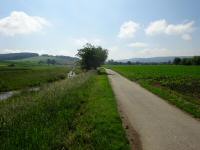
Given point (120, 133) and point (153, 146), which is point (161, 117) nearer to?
point (120, 133)

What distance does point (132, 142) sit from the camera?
859cm

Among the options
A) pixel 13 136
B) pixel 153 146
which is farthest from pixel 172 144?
pixel 13 136

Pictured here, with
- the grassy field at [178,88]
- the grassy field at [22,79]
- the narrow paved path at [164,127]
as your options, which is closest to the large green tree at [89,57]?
the grassy field at [22,79]

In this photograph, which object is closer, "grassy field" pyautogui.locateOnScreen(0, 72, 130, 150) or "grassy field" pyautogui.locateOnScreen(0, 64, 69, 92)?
"grassy field" pyautogui.locateOnScreen(0, 72, 130, 150)

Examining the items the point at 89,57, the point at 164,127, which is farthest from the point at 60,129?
the point at 89,57

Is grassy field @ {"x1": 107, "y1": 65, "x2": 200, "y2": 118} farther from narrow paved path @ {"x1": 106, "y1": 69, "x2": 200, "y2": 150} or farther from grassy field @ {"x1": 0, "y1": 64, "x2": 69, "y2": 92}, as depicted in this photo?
grassy field @ {"x1": 0, "y1": 64, "x2": 69, "y2": 92}

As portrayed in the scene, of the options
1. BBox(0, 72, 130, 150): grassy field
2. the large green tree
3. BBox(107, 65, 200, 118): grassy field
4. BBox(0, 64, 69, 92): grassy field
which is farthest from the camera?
the large green tree

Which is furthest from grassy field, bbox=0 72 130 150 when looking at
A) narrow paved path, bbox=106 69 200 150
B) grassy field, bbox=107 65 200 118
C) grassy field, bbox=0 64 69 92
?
grassy field, bbox=0 64 69 92

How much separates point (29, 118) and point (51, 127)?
1862 mm

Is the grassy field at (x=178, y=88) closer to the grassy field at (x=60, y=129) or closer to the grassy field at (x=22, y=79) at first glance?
the grassy field at (x=60, y=129)

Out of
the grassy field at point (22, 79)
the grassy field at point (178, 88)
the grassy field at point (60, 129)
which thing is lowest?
the grassy field at point (22, 79)

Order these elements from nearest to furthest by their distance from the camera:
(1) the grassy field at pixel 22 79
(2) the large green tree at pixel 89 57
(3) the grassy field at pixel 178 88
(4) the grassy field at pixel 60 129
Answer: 1. (4) the grassy field at pixel 60 129
2. (3) the grassy field at pixel 178 88
3. (1) the grassy field at pixel 22 79
4. (2) the large green tree at pixel 89 57

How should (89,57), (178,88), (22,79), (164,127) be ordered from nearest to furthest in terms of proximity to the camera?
(164,127) → (178,88) → (22,79) → (89,57)

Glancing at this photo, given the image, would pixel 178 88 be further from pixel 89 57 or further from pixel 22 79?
pixel 89 57
